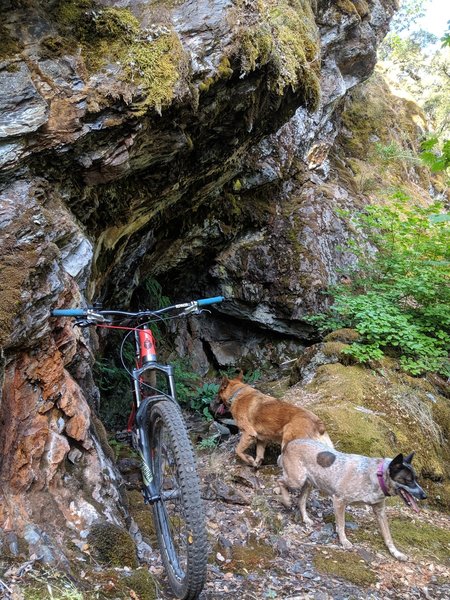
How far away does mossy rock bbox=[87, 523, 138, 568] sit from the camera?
118 inches

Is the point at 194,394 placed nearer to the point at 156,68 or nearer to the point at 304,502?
the point at 304,502

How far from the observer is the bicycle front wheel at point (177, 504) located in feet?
8.61

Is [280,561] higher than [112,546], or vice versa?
[112,546]

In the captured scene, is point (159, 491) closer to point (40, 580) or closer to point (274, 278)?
point (40, 580)

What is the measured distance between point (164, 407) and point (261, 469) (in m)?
2.51

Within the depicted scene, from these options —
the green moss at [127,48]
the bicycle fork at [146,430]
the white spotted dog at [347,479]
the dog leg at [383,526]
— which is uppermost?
the green moss at [127,48]

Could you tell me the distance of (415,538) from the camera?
415 centimetres

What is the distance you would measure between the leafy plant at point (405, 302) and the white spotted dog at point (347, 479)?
10.2ft

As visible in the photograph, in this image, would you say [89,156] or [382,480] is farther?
[89,156]

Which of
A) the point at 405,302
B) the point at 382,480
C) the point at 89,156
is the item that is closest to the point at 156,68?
the point at 89,156

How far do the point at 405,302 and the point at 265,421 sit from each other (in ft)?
14.5

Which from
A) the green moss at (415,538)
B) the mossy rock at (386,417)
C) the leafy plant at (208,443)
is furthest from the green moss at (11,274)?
the mossy rock at (386,417)

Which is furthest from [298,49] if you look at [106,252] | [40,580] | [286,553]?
[40,580]

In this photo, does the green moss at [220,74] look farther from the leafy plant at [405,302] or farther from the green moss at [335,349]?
the green moss at [335,349]
